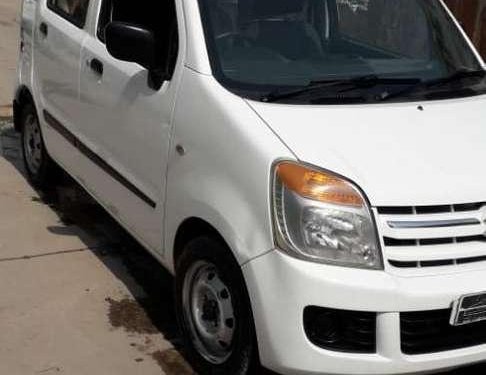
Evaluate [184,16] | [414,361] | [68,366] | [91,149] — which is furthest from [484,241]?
[91,149]

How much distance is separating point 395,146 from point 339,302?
0.68m

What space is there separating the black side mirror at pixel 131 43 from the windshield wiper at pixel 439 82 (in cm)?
106

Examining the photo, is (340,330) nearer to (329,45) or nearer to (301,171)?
(301,171)

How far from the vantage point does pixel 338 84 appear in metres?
3.53

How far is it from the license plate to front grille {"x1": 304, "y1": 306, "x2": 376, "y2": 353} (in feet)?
1.01

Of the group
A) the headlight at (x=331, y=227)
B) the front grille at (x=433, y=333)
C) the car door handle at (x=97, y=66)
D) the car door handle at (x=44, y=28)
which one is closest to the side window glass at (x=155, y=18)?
the car door handle at (x=97, y=66)

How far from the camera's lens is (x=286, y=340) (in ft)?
9.61

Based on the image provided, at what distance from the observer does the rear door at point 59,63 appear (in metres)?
4.73

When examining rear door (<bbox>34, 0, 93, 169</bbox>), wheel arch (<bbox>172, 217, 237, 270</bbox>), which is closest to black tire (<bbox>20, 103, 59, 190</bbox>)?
rear door (<bbox>34, 0, 93, 169</bbox>)

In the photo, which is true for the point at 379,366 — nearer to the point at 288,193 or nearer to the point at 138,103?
the point at 288,193

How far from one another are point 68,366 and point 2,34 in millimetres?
8833

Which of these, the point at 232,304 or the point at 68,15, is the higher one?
the point at 68,15

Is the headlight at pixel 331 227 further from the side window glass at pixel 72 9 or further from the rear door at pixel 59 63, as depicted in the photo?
the side window glass at pixel 72 9

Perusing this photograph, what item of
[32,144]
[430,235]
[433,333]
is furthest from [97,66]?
[433,333]
